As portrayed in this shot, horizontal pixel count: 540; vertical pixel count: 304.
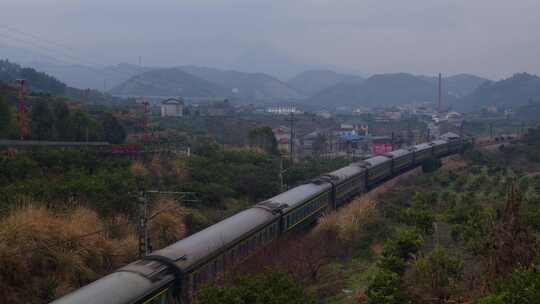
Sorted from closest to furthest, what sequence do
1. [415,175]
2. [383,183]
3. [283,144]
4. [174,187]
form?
[174,187] < [383,183] < [415,175] < [283,144]

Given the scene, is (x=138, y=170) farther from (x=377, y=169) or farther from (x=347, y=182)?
(x=377, y=169)

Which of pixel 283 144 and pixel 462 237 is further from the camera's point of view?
pixel 283 144

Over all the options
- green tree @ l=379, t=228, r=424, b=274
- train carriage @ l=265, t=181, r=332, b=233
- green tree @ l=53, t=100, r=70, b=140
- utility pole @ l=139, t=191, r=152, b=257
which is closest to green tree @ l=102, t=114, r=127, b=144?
green tree @ l=53, t=100, r=70, b=140

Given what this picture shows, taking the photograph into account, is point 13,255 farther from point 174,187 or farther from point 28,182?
point 174,187

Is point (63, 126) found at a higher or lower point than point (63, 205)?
higher

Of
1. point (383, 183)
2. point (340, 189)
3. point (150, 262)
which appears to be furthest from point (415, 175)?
point (150, 262)

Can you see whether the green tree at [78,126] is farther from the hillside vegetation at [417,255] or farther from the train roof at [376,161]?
the hillside vegetation at [417,255]

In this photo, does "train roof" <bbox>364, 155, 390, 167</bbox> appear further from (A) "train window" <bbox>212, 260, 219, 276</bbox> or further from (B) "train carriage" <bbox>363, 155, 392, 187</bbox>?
(A) "train window" <bbox>212, 260, 219, 276</bbox>
